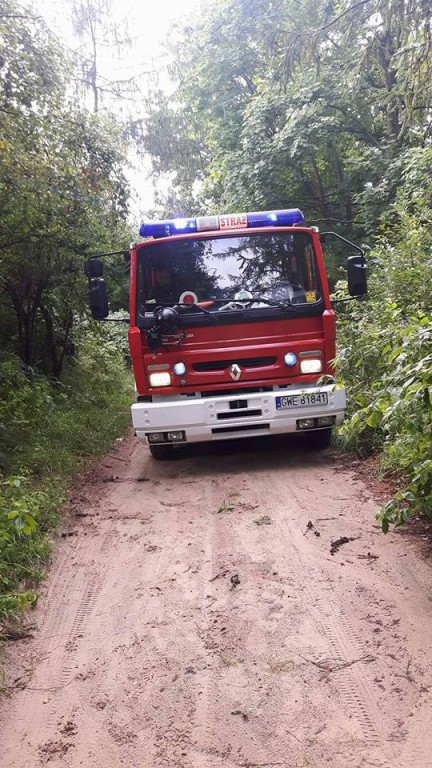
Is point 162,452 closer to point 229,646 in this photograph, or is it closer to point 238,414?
point 238,414

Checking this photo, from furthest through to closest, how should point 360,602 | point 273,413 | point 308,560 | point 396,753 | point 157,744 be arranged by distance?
1. point 273,413
2. point 308,560
3. point 360,602
4. point 157,744
5. point 396,753

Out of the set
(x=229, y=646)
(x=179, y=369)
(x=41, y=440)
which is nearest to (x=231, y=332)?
(x=179, y=369)

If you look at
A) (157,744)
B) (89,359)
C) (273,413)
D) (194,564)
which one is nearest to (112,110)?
(89,359)

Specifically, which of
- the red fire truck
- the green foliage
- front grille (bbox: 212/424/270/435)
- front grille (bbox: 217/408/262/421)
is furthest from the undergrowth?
the green foliage

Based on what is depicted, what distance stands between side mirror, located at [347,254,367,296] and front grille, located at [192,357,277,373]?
124cm

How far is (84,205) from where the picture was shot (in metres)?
8.32

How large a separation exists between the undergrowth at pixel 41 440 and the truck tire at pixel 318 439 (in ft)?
9.12

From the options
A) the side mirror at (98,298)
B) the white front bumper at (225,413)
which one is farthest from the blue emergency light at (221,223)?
the white front bumper at (225,413)

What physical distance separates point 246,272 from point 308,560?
11.7ft

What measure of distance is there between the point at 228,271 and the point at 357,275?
1.45m

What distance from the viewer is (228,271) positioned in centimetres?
675

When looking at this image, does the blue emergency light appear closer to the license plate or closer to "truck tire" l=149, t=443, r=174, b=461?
the license plate

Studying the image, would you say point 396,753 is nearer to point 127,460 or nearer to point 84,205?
point 127,460

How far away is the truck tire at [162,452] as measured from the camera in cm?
735
